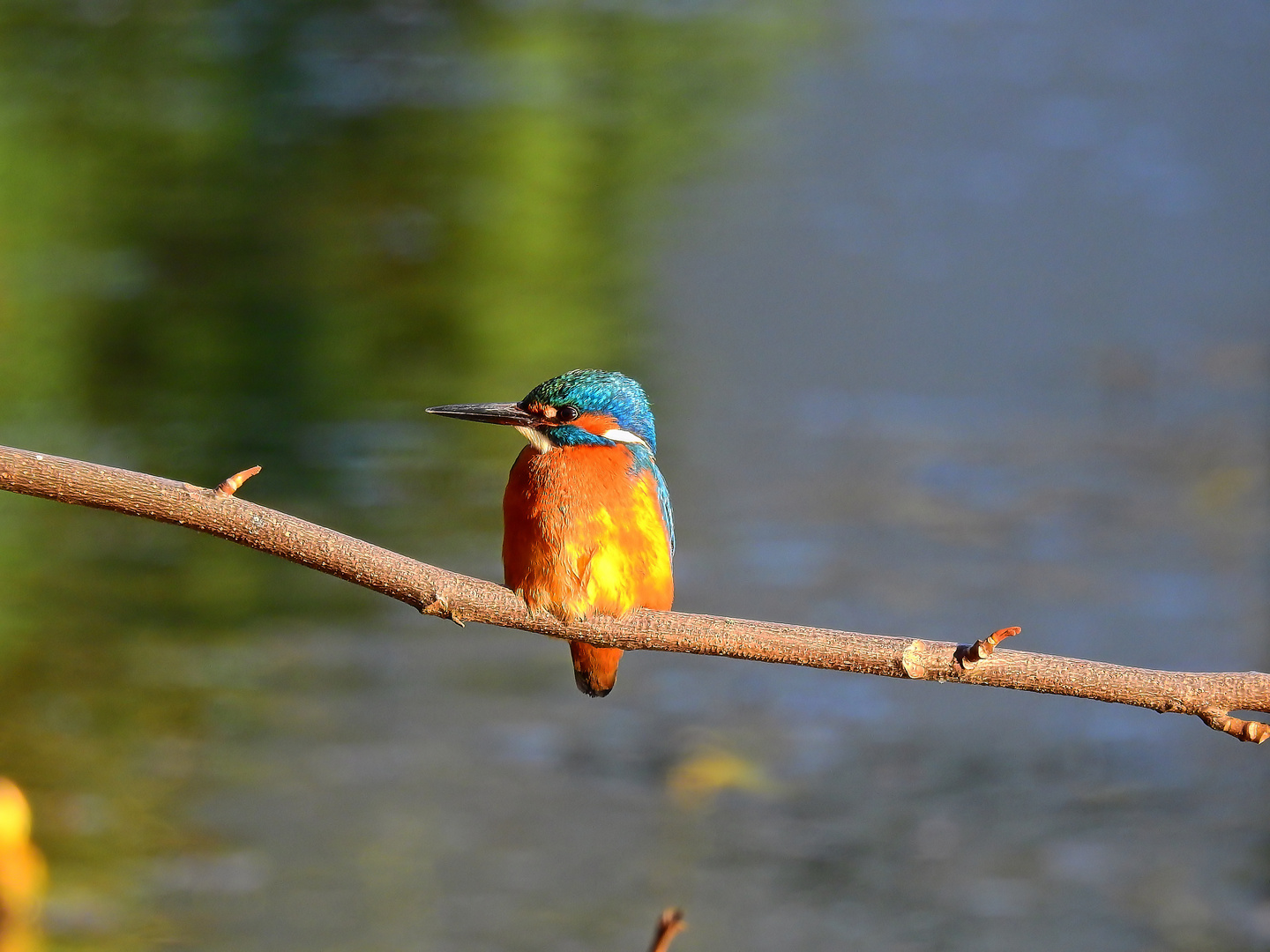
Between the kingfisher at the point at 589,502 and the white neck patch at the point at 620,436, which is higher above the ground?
the white neck patch at the point at 620,436

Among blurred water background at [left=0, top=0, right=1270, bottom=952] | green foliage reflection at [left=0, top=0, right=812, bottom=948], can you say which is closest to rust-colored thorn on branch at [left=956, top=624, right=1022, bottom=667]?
blurred water background at [left=0, top=0, right=1270, bottom=952]

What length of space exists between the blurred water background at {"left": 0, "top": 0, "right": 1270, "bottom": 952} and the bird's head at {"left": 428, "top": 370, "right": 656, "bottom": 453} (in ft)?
11.2

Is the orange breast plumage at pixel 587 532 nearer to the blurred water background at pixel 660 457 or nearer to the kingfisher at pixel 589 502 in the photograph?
the kingfisher at pixel 589 502

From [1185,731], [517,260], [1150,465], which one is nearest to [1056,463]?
[1150,465]

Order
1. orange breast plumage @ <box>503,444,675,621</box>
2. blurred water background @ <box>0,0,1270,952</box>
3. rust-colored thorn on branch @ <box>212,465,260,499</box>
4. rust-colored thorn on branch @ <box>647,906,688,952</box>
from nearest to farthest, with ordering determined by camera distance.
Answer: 1. rust-colored thorn on branch @ <box>647,906,688,952</box>
2. rust-colored thorn on branch @ <box>212,465,260,499</box>
3. orange breast plumage @ <box>503,444,675,621</box>
4. blurred water background @ <box>0,0,1270,952</box>

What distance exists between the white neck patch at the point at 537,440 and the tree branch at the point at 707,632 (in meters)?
0.51

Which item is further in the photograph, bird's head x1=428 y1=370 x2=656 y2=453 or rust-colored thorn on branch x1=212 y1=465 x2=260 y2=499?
bird's head x1=428 y1=370 x2=656 y2=453

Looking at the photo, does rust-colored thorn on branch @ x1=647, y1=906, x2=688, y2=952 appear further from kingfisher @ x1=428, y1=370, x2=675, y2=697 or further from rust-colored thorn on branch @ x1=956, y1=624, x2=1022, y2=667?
kingfisher @ x1=428, y1=370, x2=675, y2=697

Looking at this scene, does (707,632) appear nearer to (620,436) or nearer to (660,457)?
(620,436)

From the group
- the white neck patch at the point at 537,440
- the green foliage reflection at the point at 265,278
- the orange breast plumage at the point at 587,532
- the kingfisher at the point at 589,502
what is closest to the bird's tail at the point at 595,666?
the kingfisher at the point at 589,502

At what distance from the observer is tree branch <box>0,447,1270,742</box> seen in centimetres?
196

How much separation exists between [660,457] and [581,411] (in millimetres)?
7314

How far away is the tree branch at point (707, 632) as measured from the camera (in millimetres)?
1960

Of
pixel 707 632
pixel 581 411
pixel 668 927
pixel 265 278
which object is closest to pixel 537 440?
pixel 581 411
